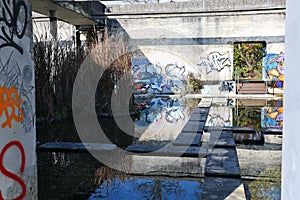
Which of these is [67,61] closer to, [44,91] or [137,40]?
[44,91]

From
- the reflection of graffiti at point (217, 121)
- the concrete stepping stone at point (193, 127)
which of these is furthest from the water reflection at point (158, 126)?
the reflection of graffiti at point (217, 121)

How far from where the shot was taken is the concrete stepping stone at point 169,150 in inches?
172

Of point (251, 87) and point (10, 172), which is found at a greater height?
point (251, 87)

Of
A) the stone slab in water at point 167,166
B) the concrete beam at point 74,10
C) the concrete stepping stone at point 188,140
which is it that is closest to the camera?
the stone slab in water at point 167,166

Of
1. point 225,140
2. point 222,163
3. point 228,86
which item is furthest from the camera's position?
point 228,86

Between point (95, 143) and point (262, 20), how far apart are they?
12264 millimetres

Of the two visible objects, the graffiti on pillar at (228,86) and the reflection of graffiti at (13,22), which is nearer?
the reflection of graffiti at (13,22)

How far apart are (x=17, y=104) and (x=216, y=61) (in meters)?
14.4

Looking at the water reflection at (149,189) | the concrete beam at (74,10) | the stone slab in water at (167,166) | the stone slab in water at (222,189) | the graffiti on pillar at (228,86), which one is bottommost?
the water reflection at (149,189)

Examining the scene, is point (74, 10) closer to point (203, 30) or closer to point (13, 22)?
point (203, 30)

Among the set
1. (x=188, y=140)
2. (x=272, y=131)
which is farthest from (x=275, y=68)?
(x=188, y=140)

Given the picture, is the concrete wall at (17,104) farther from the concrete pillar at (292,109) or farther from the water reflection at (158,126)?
the water reflection at (158,126)

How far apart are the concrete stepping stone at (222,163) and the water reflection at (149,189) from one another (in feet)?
0.74

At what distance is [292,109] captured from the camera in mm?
1091
